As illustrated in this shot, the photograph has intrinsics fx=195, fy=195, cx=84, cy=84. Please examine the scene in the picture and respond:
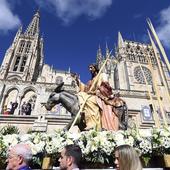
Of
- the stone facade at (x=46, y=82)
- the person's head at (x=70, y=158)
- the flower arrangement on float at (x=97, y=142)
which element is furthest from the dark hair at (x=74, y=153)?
the stone facade at (x=46, y=82)

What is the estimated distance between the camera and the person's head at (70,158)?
9.13ft

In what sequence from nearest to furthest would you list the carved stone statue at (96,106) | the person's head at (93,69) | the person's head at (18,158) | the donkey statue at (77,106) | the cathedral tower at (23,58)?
1. the person's head at (18,158)
2. the carved stone statue at (96,106)
3. the donkey statue at (77,106)
4. the person's head at (93,69)
5. the cathedral tower at (23,58)

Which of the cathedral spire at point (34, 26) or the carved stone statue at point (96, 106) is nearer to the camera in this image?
the carved stone statue at point (96, 106)

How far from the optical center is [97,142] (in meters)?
3.81

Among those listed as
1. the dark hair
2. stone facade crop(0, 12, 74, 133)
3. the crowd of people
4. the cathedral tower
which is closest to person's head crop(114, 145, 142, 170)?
the crowd of people

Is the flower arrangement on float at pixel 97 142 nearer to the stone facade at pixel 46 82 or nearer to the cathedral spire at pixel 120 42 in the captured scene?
the stone facade at pixel 46 82

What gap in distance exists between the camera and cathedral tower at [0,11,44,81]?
1887 inches

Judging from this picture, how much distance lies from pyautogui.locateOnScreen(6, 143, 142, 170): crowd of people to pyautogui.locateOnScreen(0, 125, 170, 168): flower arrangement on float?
0.95 meters

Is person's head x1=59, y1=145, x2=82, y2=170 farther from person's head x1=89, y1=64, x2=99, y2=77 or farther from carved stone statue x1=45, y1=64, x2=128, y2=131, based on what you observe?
person's head x1=89, y1=64, x2=99, y2=77

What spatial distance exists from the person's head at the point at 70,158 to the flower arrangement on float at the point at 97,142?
35.6 inches

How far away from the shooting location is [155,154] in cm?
391

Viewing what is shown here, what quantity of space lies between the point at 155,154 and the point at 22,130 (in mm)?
14602

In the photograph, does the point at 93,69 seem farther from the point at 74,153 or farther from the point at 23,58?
the point at 23,58

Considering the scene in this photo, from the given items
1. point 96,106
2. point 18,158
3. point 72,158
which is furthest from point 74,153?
point 96,106
